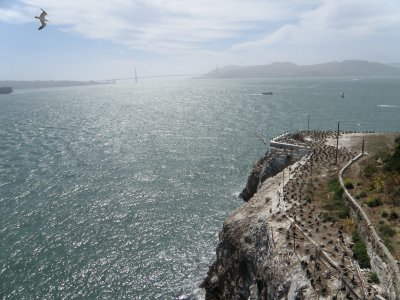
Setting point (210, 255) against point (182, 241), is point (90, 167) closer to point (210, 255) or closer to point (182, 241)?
point (182, 241)

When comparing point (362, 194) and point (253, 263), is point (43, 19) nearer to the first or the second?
point (253, 263)

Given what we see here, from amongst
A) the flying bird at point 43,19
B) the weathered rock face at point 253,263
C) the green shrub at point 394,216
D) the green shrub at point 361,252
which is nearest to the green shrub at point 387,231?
the green shrub at point 361,252

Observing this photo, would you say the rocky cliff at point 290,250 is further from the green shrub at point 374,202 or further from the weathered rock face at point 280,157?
the weathered rock face at point 280,157

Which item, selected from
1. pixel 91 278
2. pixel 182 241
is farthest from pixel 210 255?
pixel 91 278

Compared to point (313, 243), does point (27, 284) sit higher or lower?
lower

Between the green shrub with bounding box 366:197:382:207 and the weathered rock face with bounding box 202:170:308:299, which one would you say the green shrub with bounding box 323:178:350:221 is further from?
the weathered rock face with bounding box 202:170:308:299

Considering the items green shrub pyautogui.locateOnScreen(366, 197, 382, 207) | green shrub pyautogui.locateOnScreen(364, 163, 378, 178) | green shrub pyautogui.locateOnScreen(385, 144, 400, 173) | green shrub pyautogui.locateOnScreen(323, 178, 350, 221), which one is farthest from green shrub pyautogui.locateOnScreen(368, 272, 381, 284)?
green shrub pyautogui.locateOnScreen(364, 163, 378, 178)
